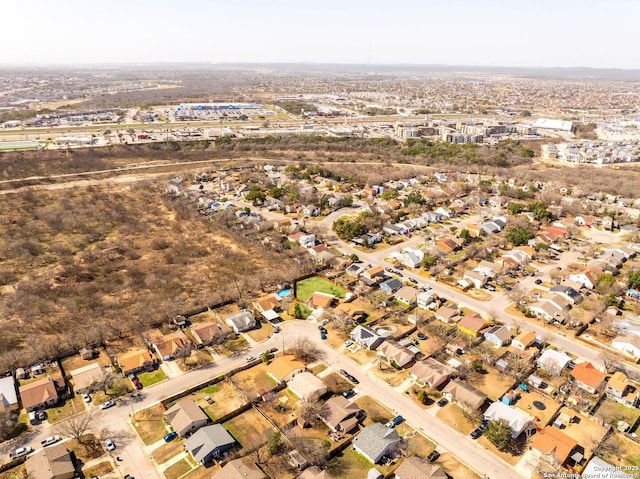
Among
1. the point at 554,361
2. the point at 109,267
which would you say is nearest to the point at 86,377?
the point at 109,267

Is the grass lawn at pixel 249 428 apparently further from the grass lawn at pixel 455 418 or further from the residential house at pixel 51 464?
the grass lawn at pixel 455 418

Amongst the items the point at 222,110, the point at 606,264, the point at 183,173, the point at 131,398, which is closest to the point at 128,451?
the point at 131,398

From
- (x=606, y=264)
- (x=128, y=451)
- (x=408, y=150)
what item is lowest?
(x=128, y=451)

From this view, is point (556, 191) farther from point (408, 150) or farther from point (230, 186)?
point (230, 186)

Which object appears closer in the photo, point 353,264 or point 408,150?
point 353,264

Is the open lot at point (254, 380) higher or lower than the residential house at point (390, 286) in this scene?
lower

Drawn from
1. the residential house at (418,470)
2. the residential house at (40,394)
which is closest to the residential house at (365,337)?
the residential house at (418,470)

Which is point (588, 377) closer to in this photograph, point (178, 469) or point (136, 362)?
point (178, 469)
